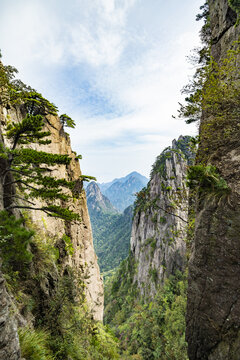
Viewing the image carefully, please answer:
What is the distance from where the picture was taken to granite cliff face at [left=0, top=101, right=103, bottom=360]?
4.11 m

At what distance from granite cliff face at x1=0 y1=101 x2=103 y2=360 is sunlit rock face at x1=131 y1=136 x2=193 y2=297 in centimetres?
2826

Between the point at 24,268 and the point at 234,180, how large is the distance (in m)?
9.77

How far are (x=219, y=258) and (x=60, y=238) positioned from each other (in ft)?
38.0

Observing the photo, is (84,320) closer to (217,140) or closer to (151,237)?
(217,140)

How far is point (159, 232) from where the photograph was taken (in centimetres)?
5331

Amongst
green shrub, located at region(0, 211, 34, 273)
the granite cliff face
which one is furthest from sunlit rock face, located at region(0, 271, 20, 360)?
green shrub, located at region(0, 211, 34, 273)

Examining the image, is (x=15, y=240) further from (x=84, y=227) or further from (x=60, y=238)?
(x=60, y=238)

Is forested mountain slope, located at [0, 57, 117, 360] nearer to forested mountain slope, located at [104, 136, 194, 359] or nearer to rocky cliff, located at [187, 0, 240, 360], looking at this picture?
rocky cliff, located at [187, 0, 240, 360]

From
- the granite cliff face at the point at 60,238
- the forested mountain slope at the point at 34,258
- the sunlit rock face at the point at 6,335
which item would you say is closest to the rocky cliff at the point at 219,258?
the forested mountain slope at the point at 34,258

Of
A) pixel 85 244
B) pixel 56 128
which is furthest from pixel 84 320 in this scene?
pixel 56 128

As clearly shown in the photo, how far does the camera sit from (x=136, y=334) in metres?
37.1

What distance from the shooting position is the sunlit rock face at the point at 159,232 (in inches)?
1842

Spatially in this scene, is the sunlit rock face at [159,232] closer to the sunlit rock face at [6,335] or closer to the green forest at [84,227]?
the green forest at [84,227]

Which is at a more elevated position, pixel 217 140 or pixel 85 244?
pixel 217 140
